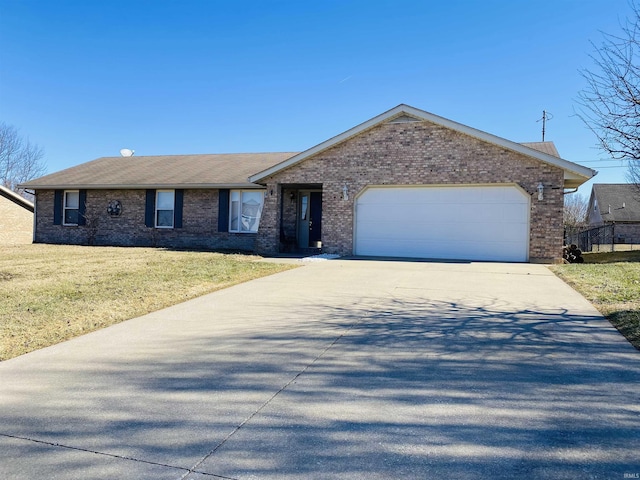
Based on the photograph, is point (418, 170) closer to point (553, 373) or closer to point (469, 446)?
point (553, 373)

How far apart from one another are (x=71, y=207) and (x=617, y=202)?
40.7 meters

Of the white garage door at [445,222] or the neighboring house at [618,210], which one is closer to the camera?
the white garage door at [445,222]

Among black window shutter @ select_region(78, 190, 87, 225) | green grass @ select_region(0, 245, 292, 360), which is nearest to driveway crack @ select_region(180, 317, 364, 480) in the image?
green grass @ select_region(0, 245, 292, 360)

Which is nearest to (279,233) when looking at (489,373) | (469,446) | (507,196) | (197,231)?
(197,231)

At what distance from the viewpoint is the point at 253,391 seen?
3.53 m

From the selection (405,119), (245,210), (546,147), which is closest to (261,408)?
(405,119)

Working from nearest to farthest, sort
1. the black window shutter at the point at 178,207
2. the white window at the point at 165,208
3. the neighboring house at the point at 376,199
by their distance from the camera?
the neighboring house at the point at 376,199 → the black window shutter at the point at 178,207 → the white window at the point at 165,208

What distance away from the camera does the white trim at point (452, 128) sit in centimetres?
1274

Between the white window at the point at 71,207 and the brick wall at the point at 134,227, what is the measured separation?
0.33 meters

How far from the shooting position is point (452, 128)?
44.9ft

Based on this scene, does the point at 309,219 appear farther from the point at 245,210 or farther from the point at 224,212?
the point at 224,212

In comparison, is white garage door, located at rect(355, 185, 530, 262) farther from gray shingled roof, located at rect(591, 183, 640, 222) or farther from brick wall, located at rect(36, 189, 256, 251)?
gray shingled roof, located at rect(591, 183, 640, 222)

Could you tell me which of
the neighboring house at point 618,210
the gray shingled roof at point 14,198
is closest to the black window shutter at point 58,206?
the gray shingled roof at point 14,198

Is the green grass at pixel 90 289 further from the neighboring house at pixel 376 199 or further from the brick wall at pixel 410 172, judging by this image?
the neighboring house at pixel 376 199
